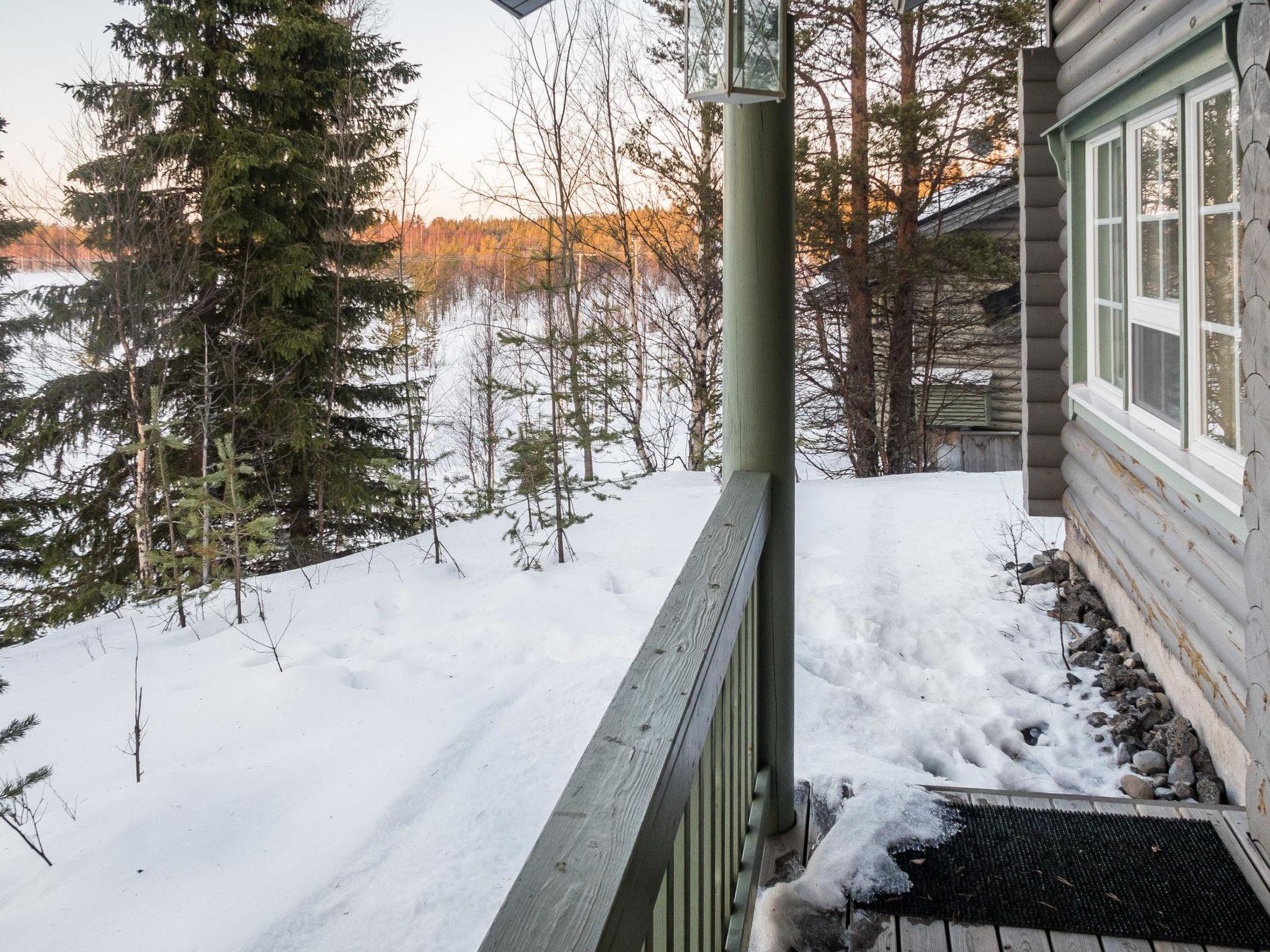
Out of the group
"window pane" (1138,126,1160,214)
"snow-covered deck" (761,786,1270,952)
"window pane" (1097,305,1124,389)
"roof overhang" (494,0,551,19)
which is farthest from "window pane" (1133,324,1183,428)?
"roof overhang" (494,0,551,19)

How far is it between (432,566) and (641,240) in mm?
6385

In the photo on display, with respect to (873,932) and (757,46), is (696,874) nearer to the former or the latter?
(873,932)

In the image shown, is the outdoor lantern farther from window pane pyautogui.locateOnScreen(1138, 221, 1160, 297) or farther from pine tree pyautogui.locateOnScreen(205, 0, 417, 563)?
pine tree pyautogui.locateOnScreen(205, 0, 417, 563)

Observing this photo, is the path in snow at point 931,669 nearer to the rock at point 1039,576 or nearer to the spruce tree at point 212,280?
the rock at point 1039,576

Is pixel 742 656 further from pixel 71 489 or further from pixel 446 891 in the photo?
pixel 71 489

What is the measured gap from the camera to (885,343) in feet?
35.7

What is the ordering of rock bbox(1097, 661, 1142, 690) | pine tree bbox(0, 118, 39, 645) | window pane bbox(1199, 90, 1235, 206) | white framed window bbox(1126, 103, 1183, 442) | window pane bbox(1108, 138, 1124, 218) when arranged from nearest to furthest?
window pane bbox(1199, 90, 1235, 206)
white framed window bbox(1126, 103, 1183, 442)
rock bbox(1097, 661, 1142, 690)
window pane bbox(1108, 138, 1124, 218)
pine tree bbox(0, 118, 39, 645)

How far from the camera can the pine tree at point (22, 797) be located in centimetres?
246

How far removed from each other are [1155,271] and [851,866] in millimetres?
2445

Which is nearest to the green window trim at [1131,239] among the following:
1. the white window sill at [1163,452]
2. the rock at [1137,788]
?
the white window sill at [1163,452]

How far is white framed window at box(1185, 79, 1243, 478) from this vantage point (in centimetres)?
257

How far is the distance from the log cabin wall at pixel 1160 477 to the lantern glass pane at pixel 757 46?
38.9 inches

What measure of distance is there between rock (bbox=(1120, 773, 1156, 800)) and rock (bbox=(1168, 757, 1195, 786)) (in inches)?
3.2

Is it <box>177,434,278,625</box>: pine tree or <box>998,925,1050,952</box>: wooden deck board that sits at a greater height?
<box>177,434,278,625</box>: pine tree
